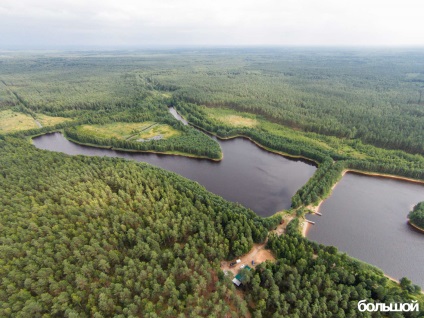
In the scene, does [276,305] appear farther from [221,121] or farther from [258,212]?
[221,121]

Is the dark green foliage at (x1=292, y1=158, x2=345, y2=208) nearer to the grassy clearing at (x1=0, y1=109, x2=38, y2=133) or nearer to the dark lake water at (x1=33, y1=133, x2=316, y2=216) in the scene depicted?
the dark lake water at (x1=33, y1=133, x2=316, y2=216)

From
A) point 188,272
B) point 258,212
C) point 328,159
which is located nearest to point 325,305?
point 188,272

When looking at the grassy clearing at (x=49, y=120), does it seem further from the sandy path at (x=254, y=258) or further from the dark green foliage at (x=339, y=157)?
the sandy path at (x=254, y=258)

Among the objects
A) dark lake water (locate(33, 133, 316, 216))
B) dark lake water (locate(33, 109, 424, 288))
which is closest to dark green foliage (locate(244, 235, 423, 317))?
dark lake water (locate(33, 109, 424, 288))

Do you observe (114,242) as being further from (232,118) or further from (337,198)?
(232,118)

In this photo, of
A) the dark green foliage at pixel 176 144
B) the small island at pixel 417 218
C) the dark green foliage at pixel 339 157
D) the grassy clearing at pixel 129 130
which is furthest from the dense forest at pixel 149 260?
Result: the grassy clearing at pixel 129 130

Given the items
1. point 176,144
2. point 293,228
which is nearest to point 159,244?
point 293,228
